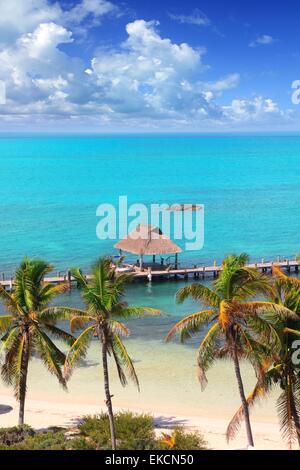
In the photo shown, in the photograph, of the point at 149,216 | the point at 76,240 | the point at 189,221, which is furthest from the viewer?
the point at 149,216

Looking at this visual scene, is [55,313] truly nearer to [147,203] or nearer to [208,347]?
[208,347]

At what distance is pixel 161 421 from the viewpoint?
83.5 ft

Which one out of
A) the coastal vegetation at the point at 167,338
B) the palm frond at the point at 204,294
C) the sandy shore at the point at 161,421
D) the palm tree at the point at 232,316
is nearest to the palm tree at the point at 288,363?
the coastal vegetation at the point at 167,338

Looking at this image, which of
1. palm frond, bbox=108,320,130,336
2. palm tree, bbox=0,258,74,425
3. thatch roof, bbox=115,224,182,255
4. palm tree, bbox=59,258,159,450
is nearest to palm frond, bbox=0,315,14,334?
palm tree, bbox=0,258,74,425

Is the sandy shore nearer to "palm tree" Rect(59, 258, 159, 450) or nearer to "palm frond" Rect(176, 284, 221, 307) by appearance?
"palm tree" Rect(59, 258, 159, 450)

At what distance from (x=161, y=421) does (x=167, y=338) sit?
9.00m

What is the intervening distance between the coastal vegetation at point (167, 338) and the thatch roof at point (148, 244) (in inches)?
1221

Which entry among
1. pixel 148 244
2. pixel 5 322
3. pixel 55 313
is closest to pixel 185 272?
pixel 148 244

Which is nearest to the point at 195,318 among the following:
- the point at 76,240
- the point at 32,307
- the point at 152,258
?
the point at 32,307

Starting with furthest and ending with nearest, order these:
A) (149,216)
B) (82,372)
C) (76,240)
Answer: (149,216), (76,240), (82,372)

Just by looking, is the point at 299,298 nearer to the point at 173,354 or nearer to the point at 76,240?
the point at 173,354

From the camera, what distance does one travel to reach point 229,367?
32.6 meters

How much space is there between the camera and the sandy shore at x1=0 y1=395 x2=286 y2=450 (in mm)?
22703

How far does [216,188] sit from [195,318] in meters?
115
